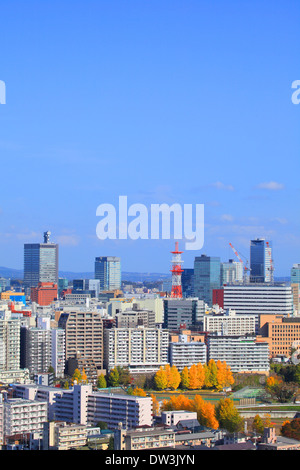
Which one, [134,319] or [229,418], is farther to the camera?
[134,319]

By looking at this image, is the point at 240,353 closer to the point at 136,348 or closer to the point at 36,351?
the point at 136,348

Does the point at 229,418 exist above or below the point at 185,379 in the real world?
below

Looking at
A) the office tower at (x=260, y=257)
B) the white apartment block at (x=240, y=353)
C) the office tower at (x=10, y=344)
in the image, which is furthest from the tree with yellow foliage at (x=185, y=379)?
the office tower at (x=260, y=257)

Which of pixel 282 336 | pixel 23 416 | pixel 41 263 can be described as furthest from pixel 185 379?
pixel 41 263

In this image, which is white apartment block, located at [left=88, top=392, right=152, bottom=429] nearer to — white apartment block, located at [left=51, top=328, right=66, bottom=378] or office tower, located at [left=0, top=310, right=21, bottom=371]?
white apartment block, located at [left=51, top=328, right=66, bottom=378]

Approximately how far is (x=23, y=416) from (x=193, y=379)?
23.3 feet

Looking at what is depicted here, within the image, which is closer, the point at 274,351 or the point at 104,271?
the point at 274,351

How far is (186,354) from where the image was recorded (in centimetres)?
2577

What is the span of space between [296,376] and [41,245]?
41308 mm

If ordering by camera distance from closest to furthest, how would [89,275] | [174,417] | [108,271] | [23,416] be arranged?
[23,416] → [174,417] → [108,271] → [89,275]

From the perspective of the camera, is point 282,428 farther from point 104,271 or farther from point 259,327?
point 104,271

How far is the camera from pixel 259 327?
30906mm
